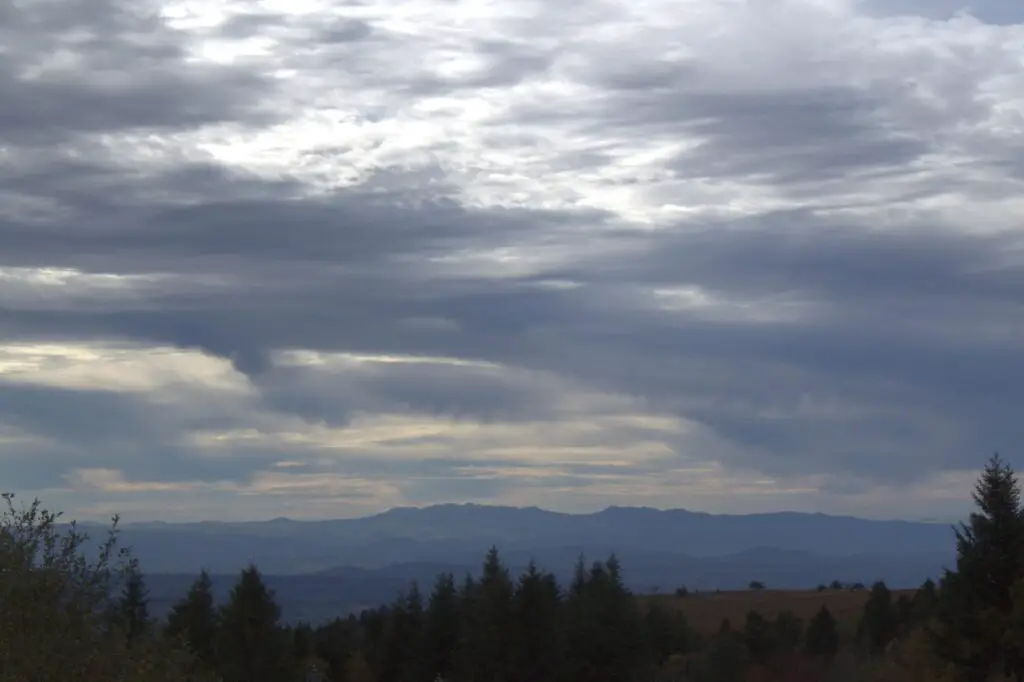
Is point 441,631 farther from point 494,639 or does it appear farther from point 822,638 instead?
point 822,638

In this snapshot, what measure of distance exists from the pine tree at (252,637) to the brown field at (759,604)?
4382 cm

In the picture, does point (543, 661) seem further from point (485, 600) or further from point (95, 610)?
point (95, 610)

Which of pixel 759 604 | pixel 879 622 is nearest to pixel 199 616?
pixel 879 622

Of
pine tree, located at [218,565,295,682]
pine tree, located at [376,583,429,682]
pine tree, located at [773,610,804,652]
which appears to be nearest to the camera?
pine tree, located at [218,565,295,682]

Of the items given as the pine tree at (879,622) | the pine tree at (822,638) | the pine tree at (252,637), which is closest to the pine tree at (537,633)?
the pine tree at (252,637)

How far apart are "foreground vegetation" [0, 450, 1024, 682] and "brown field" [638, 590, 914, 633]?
2134 mm

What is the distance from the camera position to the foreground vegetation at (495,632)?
15266 millimetres

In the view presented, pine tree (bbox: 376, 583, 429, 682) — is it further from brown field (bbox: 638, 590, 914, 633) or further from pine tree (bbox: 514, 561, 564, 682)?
brown field (bbox: 638, 590, 914, 633)

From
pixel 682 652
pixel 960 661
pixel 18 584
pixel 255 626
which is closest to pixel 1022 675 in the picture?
pixel 960 661

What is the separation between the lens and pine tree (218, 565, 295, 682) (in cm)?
4484

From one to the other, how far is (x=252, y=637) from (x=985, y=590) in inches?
1019

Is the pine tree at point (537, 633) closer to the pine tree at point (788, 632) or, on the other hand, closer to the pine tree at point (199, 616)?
the pine tree at point (199, 616)

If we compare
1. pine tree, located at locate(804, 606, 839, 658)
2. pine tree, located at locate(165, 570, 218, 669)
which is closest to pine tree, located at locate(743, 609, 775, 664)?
pine tree, located at locate(804, 606, 839, 658)

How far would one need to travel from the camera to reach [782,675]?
5575 centimetres
